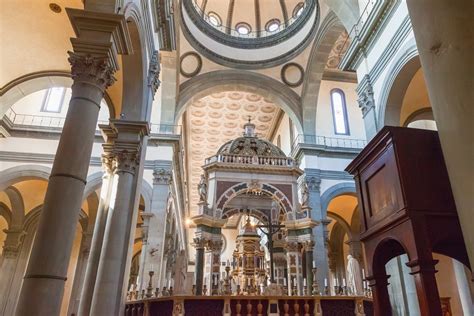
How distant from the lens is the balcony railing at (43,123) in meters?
14.2

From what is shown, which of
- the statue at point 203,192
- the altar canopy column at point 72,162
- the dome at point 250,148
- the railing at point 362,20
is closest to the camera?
the altar canopy column at point 72,162

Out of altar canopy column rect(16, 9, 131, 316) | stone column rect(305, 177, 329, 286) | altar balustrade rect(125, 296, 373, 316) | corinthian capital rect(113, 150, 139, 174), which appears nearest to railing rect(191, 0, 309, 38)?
stone column rect(305, 177, 329, 286)

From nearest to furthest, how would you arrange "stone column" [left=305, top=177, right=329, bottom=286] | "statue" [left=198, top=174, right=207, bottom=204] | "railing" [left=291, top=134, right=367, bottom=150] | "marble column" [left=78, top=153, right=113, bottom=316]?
1. "marble column" [left=78, top=153, right=113, bottom=316]
2. "statue" [left=198, top=174, right=207, bottom=204]
3. "stone column" [left=305, top=177, right=329, bottom=286]
4. "railing" [left=291, top=134, right=367, bottom=150]

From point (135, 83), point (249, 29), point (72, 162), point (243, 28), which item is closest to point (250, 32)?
point (249, 29)

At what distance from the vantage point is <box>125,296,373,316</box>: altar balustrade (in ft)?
24.3

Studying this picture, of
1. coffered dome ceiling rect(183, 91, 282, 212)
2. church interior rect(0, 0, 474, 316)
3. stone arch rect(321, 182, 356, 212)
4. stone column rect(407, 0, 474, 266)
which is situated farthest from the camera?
coffered dome ceiling rect(183, 91, 282, 212)

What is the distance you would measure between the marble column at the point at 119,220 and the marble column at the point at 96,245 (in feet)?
0.93

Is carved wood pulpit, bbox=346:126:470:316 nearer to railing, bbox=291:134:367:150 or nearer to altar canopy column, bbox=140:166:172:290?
altar canopy column, bbox=140:166:172:290

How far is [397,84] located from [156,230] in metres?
8.99

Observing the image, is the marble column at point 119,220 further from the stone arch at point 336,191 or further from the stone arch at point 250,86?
the stone arch at point 336,191

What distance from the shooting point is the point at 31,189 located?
15367 mm

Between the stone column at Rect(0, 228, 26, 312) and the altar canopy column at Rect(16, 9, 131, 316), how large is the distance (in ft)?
42.2

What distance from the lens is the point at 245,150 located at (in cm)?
1424

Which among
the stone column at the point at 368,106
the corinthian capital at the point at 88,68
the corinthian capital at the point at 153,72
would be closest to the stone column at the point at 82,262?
the corinthian capital at the point at 153,72
